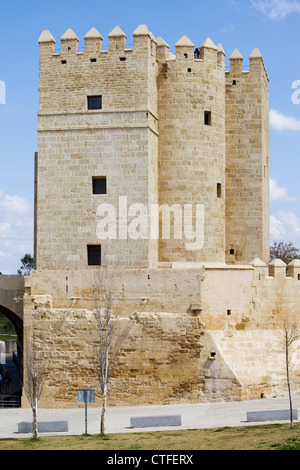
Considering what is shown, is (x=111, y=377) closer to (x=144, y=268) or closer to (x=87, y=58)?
(x=144, y=268)

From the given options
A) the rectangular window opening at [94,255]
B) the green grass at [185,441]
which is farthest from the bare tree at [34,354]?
the green grass at [185,441]

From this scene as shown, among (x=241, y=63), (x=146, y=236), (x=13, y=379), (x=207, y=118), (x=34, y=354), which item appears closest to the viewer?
(x=34, y=354)

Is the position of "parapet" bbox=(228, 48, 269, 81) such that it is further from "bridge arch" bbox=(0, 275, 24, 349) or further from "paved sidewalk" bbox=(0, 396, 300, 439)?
"paved sidewalk" bbox=(0, 396, 300, 439)

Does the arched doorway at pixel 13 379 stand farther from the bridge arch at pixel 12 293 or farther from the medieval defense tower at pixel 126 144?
the medieval defense tower at pixel 126 144

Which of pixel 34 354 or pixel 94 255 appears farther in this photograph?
pixel 94 255

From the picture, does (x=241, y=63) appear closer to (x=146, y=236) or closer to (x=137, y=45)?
(x=137, y=45)

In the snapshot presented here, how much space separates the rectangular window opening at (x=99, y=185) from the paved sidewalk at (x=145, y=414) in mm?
7658

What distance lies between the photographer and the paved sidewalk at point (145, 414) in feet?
80.8

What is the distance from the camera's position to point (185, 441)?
21.7 metres

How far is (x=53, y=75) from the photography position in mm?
30609

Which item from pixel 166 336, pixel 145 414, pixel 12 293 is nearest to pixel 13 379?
pixel 12 293

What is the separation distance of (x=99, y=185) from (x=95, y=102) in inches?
119

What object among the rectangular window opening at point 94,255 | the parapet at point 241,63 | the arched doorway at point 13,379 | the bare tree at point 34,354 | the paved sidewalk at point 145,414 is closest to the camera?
the paved sidewalk at point 145,414

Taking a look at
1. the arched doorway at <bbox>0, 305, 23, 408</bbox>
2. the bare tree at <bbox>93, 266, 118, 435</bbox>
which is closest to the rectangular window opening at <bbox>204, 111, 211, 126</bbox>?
the bare tree at <bbox>93, 266, 118, 435</bbox>
